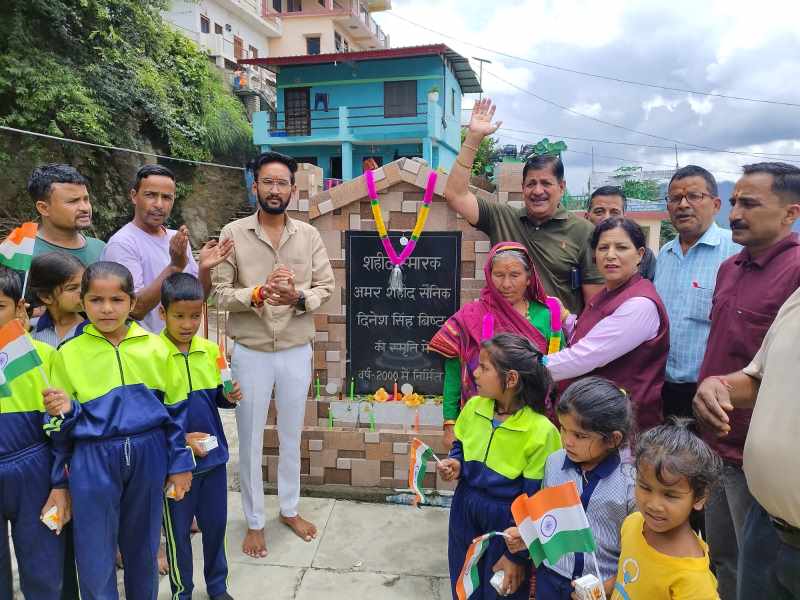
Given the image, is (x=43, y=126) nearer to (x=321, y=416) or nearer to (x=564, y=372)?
(x=321, y=416)

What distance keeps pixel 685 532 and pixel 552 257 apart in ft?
5.42

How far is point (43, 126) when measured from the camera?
8906 millimetres

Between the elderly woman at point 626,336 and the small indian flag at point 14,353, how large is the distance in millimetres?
1914

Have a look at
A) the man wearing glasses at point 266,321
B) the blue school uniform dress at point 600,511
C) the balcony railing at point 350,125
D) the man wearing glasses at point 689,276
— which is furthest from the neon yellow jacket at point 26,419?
the balcony railing at point 350,125

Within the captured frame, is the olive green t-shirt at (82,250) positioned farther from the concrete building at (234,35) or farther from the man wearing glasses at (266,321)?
the concrete building at (234,35)

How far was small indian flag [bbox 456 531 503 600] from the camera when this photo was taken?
186 cm

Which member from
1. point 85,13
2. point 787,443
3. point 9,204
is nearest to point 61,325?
point 787,443

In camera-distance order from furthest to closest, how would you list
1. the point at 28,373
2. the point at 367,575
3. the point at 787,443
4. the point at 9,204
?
the point at 9,204 → the point at 367,575 → the point at 28,373 → the point at 787,443

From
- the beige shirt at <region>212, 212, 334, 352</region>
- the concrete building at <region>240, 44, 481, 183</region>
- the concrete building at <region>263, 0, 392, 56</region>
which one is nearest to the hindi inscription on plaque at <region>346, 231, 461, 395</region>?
the beige shirt at <region>212, 212, 334, 352</region>

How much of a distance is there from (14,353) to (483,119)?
94.2 inches

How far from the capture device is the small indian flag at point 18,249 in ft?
6.95

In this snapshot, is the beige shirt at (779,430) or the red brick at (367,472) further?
the red brick at (367,472)

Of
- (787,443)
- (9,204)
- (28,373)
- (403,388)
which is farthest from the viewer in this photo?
(9,204)

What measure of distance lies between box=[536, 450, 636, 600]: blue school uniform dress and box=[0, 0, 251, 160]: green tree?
981 centimetres
